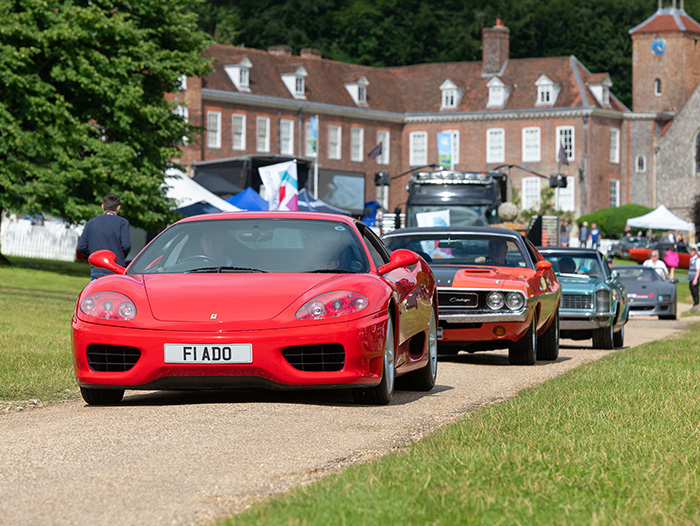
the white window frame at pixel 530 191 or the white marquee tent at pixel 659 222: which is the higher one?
the white window frame at pixel 530 191

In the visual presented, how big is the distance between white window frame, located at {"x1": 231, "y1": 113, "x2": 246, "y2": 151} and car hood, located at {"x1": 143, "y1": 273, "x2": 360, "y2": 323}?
7130 cm

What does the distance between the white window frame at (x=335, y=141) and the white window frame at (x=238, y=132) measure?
7.12 meters

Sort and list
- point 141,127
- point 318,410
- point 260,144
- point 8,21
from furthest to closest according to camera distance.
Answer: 1. point 260,144
2. point 141,127
3. point 8,21
4. point 318,410

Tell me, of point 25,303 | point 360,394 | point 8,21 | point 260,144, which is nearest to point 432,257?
point 360,394

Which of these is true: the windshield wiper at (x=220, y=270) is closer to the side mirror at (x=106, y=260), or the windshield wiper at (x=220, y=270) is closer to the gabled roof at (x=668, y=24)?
the side mirror at (x=106, y=260)

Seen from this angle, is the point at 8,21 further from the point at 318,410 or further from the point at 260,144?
the point at 260,144

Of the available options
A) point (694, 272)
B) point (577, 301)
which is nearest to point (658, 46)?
point (694, 272)

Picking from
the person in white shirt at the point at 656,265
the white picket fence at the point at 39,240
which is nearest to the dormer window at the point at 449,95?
the white picket fence at the point at 39,240

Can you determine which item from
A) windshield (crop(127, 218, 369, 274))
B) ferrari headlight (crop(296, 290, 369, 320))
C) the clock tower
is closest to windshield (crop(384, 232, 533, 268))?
windshield (crop(127, 218, 369, 274))

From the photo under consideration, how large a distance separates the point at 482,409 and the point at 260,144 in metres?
73.7

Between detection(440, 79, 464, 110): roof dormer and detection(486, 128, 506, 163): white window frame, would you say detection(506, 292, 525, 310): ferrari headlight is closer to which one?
detection(486, 128, 506, 163): white window frame

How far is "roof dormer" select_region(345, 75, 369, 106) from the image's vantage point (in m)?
87.6

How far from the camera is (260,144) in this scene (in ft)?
269

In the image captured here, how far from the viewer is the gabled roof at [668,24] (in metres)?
92.3
